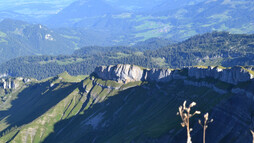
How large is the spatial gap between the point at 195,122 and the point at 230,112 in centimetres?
1963

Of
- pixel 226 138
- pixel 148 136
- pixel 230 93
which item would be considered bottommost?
pixel 148 136

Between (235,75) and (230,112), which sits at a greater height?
(235,75)

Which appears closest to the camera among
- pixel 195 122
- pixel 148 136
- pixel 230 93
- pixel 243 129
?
pixel 243 129

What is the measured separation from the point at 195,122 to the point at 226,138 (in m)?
23.7

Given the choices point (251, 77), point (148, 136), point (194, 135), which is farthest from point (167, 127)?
point (251, 77)

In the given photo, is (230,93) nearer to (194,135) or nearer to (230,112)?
(230,112)

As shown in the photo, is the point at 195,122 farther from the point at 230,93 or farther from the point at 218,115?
the point at 230,93

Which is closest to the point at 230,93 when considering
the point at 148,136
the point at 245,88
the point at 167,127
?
the point at 245,88

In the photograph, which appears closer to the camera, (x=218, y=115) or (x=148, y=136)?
(x=218, y=115)

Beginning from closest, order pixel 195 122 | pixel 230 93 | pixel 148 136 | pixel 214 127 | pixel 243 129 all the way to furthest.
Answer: pixel 243 129 < pixel 214 127 < pixel 195 122 < pixel 230 93 < pixel 148 136

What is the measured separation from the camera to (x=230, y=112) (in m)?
163

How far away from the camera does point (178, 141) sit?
17012 centimetres

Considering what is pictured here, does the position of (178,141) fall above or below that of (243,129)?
below

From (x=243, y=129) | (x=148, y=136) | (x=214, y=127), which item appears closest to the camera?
(x=243, y=129)
